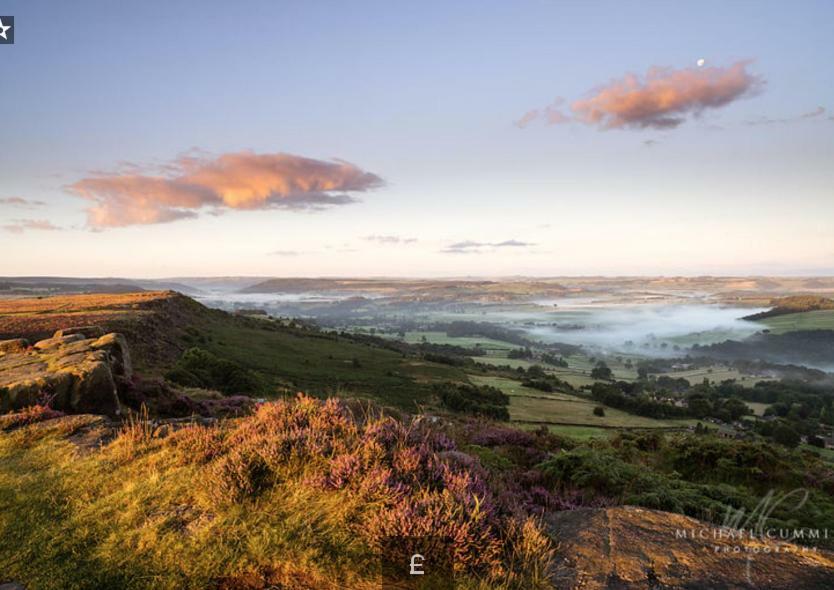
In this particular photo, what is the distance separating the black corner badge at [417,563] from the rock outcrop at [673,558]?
121cm

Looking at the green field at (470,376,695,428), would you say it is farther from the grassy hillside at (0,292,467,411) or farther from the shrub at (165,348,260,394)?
the shrub at (165,348,260,394)

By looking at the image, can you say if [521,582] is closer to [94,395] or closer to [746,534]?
[746,534]

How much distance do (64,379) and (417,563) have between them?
11729mm

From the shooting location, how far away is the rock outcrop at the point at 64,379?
10.5m

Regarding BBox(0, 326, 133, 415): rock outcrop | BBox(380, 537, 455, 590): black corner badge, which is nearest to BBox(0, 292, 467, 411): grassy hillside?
BBox(0, 326, 133, 415): rock outcrop

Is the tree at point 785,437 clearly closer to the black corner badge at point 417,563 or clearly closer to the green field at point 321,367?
the green field at point 321,367

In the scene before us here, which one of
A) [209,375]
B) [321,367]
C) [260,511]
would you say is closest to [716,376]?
[321,367]

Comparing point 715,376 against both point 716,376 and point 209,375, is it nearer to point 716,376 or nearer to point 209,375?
point 716,376

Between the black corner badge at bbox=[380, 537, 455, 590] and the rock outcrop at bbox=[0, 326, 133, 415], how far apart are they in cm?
1075

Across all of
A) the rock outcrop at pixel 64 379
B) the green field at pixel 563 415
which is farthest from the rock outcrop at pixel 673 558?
the green field at pixel 563 415

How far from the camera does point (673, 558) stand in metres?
4.71

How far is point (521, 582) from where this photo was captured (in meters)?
4.23

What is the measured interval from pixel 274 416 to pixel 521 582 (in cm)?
592

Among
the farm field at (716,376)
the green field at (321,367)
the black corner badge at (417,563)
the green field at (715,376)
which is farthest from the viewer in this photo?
the farm field at (716,376)
